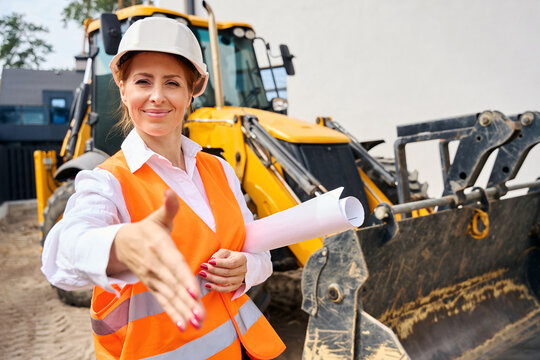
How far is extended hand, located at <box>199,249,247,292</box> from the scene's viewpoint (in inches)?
42.3

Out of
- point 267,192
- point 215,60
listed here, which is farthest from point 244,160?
point 215,60

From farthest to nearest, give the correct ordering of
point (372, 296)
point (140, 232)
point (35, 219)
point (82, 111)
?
1. point (35, 219)
2. point (82, 111)
3. point (372, 296)
4. point (140, 232)

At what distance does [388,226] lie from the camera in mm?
2559

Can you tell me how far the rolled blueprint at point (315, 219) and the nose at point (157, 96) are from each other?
391 mm

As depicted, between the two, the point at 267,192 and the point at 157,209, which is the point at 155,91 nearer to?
the point at 157,209

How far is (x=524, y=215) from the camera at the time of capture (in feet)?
12.5

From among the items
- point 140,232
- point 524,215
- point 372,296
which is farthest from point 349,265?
point 524,215

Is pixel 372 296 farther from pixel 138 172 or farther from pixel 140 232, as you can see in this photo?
pixel 140 232

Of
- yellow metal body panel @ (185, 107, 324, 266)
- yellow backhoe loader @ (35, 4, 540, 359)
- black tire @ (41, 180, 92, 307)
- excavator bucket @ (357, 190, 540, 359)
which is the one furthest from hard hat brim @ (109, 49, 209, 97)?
black tire @ (41, 180, 92, 307)

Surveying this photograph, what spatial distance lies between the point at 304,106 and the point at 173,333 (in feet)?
29.0

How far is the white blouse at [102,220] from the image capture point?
0.79 meters

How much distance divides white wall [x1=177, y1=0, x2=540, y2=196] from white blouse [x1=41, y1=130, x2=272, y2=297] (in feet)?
22.0

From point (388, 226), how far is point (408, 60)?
6018 millimetres

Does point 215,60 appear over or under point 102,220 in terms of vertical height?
over
